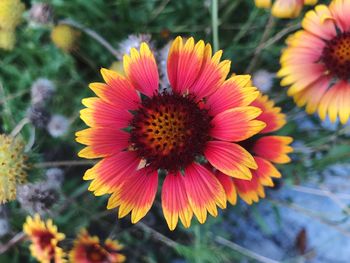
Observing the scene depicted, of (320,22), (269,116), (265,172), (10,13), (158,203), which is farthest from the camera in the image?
(158,203)

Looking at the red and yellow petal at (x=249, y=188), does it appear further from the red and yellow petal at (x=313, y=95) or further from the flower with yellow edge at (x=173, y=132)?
the red and yellow petal at (x=313, y=95)

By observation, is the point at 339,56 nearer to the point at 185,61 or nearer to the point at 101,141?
the point at 185,61

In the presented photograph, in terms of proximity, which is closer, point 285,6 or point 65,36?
point 285,6

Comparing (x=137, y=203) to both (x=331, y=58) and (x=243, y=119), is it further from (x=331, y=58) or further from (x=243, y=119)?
(x=331, y=58)

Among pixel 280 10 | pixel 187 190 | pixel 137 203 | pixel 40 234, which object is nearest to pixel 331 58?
pixel 280 10

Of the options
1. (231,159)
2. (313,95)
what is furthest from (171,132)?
(313,95)

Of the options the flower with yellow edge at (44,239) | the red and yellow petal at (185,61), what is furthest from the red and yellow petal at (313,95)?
the flower with yellow edge at (44,239)
